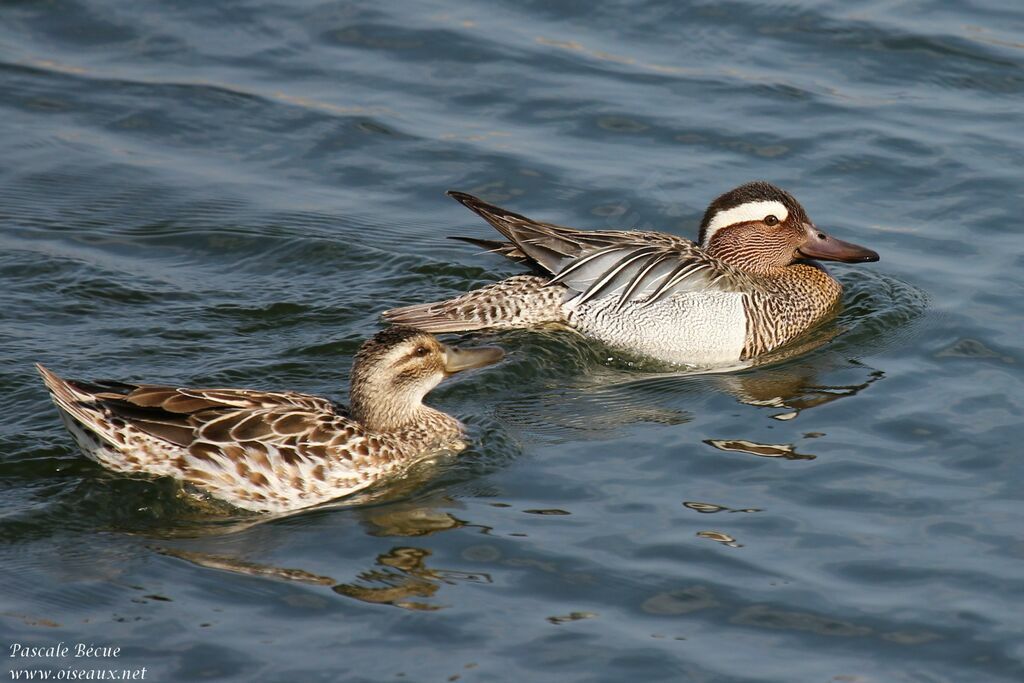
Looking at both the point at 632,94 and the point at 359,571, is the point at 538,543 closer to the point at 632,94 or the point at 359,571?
the point at 359,571

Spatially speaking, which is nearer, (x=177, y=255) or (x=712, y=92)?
(x=177, y=255)

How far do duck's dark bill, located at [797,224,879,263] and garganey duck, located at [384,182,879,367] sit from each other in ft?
0.03

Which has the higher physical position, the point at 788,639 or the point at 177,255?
the point at 177,255

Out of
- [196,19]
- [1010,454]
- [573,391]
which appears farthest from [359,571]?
[196,19]

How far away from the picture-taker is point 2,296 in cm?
1034

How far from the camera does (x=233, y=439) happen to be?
807 centimetres

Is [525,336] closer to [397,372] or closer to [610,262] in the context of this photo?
[610,262]

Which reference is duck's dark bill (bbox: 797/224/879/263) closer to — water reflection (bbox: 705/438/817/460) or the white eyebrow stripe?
the white eyebrow stripe

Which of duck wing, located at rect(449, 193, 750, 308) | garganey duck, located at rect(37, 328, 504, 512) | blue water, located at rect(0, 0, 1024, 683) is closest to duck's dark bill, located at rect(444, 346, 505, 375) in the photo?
garganey duck, located at rect(37, 328, 504, 512)

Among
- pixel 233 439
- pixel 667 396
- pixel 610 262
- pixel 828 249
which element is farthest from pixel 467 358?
pixel 828 249

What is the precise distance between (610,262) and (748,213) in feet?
3.58

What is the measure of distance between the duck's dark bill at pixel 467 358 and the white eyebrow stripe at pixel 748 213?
106 inches

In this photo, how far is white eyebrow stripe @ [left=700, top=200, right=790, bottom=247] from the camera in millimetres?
10805

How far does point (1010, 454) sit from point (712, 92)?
608 cm
